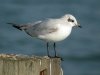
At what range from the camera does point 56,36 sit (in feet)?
24.1

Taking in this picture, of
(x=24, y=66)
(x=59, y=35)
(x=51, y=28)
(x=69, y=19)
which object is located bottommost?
(x=24, y=66)

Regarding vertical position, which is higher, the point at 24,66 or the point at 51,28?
the point at 51,28

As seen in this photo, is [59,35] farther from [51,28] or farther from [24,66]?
[24,66]

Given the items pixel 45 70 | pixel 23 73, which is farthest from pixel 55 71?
pixel 23 73

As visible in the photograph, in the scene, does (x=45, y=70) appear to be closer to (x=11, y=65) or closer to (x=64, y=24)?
(x=11, y=65)

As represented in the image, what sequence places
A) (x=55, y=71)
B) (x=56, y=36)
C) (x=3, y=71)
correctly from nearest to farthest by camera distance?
(x=3, y=71) < (x=55, y=71) < (x=56, y=36)

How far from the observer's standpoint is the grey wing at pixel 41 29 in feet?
24.3

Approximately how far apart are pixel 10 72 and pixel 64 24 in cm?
305

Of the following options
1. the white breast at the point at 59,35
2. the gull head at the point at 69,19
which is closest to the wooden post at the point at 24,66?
the white breast at the point at 59,35

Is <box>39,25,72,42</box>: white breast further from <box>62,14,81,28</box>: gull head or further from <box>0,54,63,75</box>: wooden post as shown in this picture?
<box>0,54,63,75</box>: wooden post

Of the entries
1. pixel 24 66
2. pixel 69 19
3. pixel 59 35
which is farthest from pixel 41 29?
pixel 24 66

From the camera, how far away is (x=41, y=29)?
7.47m

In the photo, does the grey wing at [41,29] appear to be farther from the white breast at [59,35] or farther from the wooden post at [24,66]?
the wooden post at [24,66]

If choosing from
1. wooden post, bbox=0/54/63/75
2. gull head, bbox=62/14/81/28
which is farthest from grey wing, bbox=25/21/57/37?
wooden post, bbox=0/54/63/75
